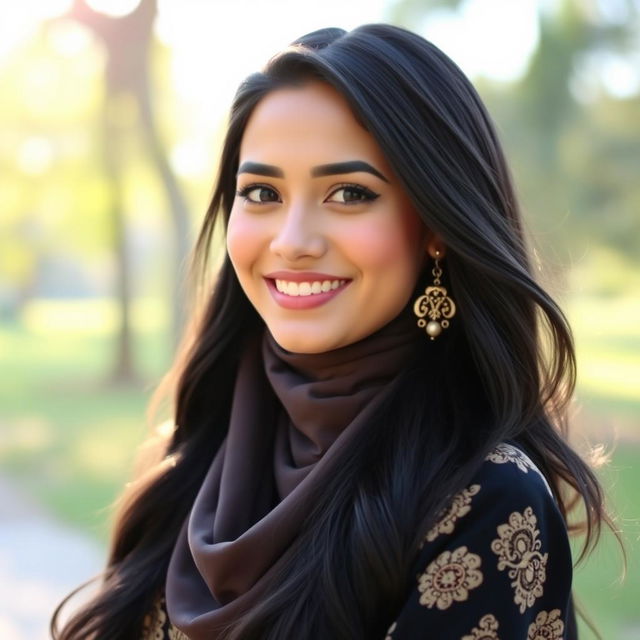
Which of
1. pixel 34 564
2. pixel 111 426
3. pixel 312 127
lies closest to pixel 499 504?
pixel 312 127

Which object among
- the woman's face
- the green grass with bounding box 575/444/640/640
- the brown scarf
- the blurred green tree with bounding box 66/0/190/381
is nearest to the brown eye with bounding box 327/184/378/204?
the woman's face

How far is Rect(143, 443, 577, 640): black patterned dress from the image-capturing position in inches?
65.5

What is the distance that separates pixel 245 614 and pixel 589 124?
12.1 metres

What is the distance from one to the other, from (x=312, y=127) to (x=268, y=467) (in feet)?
2.47

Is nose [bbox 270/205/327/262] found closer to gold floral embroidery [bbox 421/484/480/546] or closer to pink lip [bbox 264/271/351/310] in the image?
pink lip [bbox 264/271/351/310]

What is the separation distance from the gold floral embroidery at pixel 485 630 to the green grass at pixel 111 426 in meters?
0.76

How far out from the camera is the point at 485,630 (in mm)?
1656

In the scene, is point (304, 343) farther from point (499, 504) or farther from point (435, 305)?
point (499, 504)

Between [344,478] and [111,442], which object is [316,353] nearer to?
[344,478]

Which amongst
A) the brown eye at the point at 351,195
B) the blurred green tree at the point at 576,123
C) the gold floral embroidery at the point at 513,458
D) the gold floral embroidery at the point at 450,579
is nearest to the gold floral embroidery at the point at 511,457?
the gold floral embroidery at the point at 513,458

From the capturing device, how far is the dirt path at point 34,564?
561cm

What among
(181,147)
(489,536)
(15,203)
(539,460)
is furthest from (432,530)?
(15,203)

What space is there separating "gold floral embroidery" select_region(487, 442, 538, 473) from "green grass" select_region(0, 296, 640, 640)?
0.60 meters

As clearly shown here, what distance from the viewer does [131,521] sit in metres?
2.31
